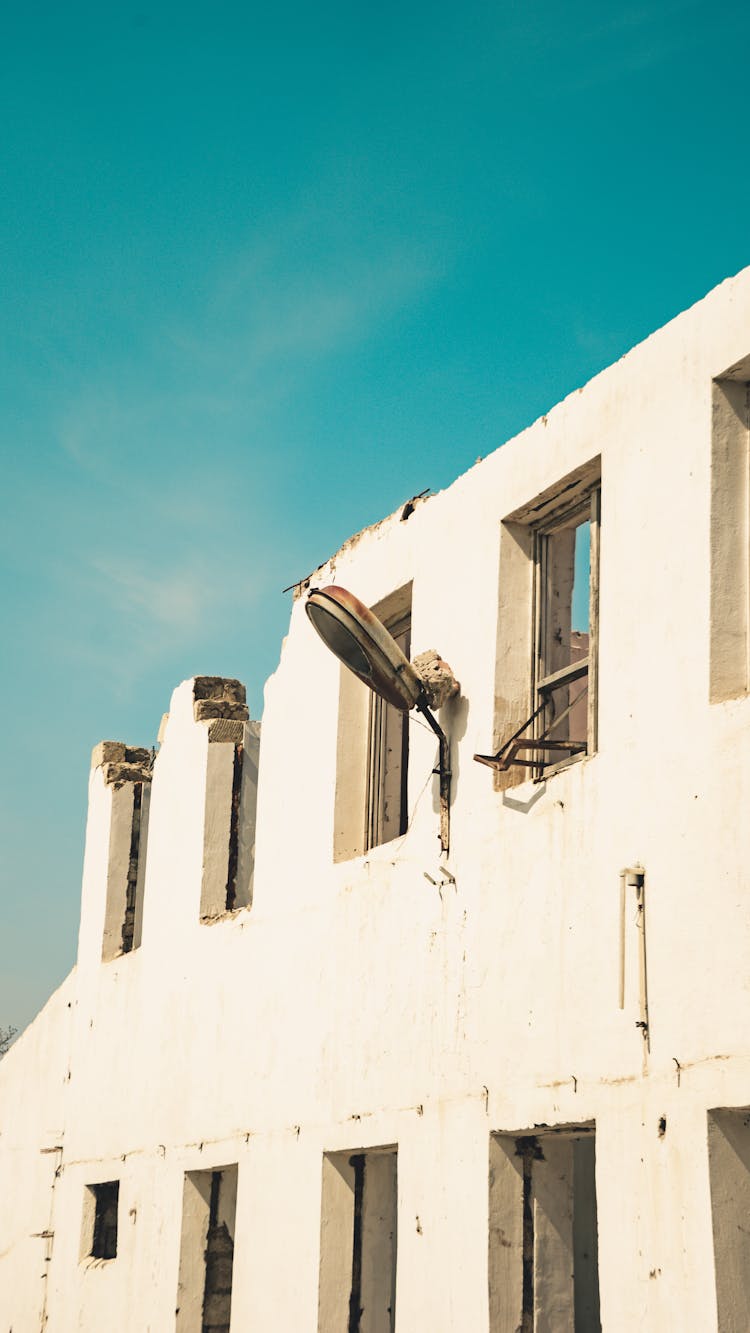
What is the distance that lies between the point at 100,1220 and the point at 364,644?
22.5ft

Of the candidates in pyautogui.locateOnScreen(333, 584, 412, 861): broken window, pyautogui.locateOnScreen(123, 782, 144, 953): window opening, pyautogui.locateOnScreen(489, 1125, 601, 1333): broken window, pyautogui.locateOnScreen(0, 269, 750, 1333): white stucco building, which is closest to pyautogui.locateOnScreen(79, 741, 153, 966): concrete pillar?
pyautogui.locateOnScreen(123, 782, 144, 953): window opening

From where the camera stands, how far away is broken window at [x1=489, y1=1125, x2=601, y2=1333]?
30.3 ft

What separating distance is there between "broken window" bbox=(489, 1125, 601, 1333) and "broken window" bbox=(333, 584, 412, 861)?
2.75 m

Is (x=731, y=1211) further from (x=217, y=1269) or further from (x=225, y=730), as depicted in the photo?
(x=225, y=730)

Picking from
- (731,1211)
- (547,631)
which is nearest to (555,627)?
(547,631)

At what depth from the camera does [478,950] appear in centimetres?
985

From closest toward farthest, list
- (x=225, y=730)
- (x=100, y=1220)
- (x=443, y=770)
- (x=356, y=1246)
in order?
1. (x=443, y=770)
2. (x=356, y=1246)
3. (x=225, y=730)
4. (x=100, y=1220)

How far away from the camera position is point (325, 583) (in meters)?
12.7

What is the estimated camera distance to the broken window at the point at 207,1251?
12711 mm

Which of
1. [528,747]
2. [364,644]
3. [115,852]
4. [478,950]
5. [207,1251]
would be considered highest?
[115,852]

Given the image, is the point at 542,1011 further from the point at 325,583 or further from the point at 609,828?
the point at 325,583

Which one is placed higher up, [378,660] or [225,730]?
[225,730]

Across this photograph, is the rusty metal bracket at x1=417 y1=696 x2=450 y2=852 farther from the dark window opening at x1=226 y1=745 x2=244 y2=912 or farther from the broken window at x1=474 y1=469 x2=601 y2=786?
the dark window opening at x1=226 y1=745 x2=244 y2=912

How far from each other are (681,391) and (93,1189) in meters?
8.89
